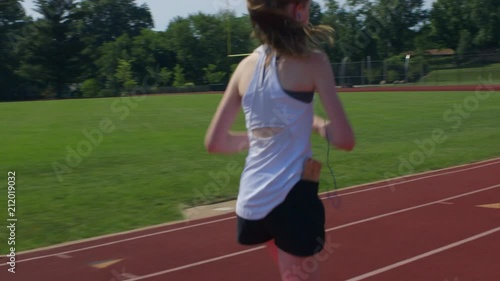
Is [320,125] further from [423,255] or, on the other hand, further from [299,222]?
[423,255]

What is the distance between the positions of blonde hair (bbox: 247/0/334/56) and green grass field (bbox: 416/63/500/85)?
5414 cm

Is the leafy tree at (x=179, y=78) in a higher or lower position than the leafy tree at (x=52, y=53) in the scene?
lower

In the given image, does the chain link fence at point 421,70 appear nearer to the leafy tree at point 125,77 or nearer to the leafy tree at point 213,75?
the leafy tree at point 213,75

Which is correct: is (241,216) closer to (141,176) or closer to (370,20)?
(141,176)

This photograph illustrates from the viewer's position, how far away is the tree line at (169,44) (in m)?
65.3

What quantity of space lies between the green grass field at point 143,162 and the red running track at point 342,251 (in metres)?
0.84

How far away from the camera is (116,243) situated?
7148mm

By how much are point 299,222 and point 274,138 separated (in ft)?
1.02

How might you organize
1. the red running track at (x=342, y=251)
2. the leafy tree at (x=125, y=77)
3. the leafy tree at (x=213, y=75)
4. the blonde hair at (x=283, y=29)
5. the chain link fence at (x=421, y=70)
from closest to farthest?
1. the blonde hair at (x=283, y=29)
2. the red running track at (x=342, y=251)
3. the chain link fence at (x=421, y=70)
4. the leafy tree at (x=213, y=75)
5. the leafy tree at (x=125, y=77)

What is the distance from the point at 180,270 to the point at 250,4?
394 cm

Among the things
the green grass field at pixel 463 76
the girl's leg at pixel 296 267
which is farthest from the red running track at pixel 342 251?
the green grass field at pixel 463 76

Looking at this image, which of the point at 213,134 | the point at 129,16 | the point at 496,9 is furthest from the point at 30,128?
the point at 129,16

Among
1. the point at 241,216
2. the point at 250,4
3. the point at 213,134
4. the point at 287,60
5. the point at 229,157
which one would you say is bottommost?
the point at 229,157

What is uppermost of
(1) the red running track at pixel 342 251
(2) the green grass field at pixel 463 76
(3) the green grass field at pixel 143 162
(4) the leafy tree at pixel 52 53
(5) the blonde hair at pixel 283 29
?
(4) the leafy tree at pixel 52 53
